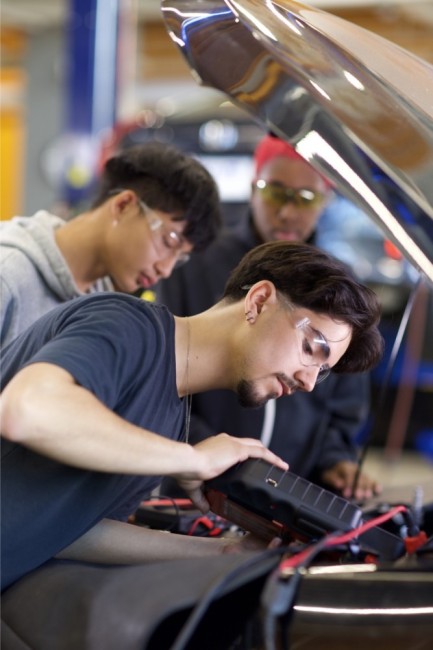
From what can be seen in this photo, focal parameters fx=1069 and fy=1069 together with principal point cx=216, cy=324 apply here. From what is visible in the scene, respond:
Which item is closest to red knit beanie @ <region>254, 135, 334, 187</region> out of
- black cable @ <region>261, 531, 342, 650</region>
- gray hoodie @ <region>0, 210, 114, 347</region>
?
gray hoodie @ <region>0, 210, 114, 347</region>

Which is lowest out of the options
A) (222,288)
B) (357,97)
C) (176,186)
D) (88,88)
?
(88,88)

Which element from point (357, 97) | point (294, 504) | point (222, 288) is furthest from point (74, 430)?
point (222, 288)

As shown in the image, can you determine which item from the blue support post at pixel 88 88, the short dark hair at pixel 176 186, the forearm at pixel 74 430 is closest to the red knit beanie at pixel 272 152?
the short dark hair at pixel 176 186

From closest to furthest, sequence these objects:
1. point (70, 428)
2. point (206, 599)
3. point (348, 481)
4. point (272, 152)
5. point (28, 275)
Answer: point (206, 599) < point (70, 428) < point (28, 275) < point (348, 481) < point (272, 152)

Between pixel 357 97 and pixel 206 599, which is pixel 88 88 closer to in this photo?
pixel 357 97

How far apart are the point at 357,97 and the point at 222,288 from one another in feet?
4.37

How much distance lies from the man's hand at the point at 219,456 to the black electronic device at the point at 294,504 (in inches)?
0.7

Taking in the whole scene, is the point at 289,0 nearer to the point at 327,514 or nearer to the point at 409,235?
the point at 409,235

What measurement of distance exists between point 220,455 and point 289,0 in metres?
0.71

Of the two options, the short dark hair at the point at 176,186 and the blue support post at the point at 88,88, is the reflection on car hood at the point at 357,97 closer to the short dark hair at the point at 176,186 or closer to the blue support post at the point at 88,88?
the short dark hair at the point at 176,186

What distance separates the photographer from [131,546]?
66.8 inches

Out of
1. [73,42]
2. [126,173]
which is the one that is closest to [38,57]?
[73,42]

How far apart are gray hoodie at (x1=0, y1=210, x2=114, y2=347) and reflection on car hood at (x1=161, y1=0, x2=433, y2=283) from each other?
70cm

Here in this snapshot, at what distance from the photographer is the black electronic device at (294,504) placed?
1554mm
